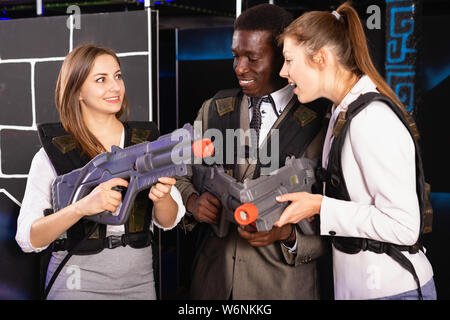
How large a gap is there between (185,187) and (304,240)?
0.45m

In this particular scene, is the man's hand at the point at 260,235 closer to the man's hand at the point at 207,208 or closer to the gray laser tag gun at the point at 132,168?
the man's hand at the point at 207,208

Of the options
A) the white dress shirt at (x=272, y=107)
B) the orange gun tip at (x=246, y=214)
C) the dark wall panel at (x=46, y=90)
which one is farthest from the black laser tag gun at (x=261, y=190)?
the dark wall panel at (x=46, y=90)

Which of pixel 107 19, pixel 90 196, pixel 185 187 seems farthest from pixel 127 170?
pixel 107 19

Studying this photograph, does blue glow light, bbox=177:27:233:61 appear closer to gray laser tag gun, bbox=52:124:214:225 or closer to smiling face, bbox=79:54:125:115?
smiling face, bbox=79:54:125:115

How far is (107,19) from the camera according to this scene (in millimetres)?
1952

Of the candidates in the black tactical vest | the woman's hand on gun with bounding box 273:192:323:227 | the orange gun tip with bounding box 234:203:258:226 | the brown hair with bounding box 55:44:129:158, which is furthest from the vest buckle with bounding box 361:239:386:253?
the brown hair with bounding box 55:44:129:158

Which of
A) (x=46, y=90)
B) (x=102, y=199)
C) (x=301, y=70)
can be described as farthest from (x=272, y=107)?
(x=46, y=90)

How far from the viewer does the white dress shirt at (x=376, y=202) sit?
1.26 meters

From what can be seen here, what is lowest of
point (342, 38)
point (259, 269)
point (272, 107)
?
point (259, 269)

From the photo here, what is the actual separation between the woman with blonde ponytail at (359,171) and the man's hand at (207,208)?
26cm

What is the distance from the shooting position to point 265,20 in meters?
1.69

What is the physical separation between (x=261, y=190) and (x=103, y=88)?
1.95ft

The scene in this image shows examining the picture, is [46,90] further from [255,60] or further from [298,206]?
[298,206]

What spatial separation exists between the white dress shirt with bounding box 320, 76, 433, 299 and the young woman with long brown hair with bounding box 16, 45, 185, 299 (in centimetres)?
53
